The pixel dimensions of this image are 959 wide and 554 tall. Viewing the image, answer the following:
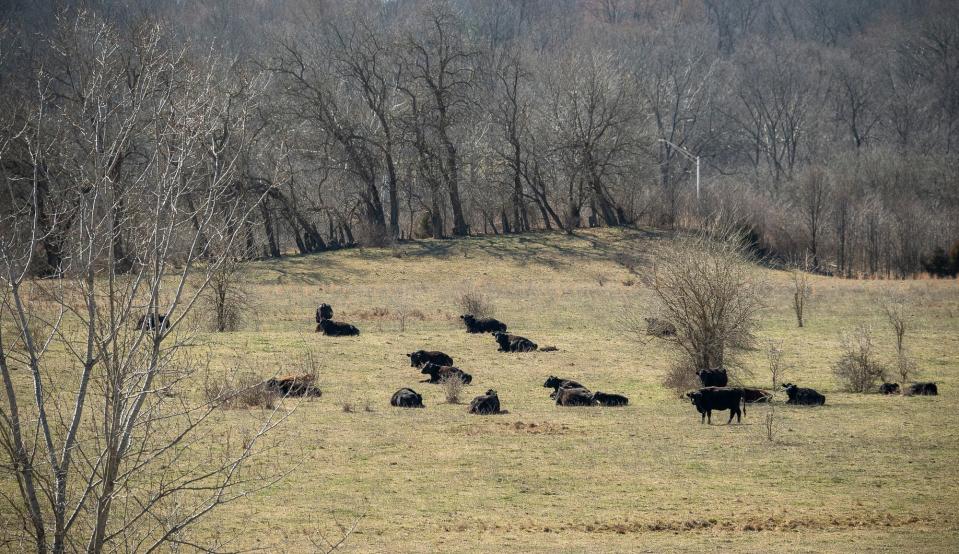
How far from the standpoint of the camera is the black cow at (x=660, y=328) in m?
23.2

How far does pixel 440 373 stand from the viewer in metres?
22.7

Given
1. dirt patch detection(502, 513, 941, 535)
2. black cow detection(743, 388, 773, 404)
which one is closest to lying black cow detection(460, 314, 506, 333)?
black cow detection(743, 388, 773, 404)

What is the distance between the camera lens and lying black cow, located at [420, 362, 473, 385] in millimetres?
22516

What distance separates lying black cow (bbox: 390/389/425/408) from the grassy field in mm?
410

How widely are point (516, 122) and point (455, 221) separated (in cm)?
805

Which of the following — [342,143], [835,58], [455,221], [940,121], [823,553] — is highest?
[835,58]

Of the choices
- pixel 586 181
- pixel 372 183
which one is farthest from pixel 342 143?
pixel 586 181

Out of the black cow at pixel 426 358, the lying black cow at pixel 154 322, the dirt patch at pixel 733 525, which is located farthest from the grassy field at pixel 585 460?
the lying black cow at pixel 154 322

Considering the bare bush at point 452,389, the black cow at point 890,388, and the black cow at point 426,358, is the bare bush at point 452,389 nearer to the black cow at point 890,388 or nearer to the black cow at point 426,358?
the black cow at point 426,358

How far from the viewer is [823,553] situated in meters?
11.5

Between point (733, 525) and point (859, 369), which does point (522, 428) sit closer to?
point (733, 525)

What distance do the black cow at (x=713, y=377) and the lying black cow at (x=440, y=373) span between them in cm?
547

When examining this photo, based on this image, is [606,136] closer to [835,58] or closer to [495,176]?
[495,176]

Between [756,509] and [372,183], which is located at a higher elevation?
[372,183]
